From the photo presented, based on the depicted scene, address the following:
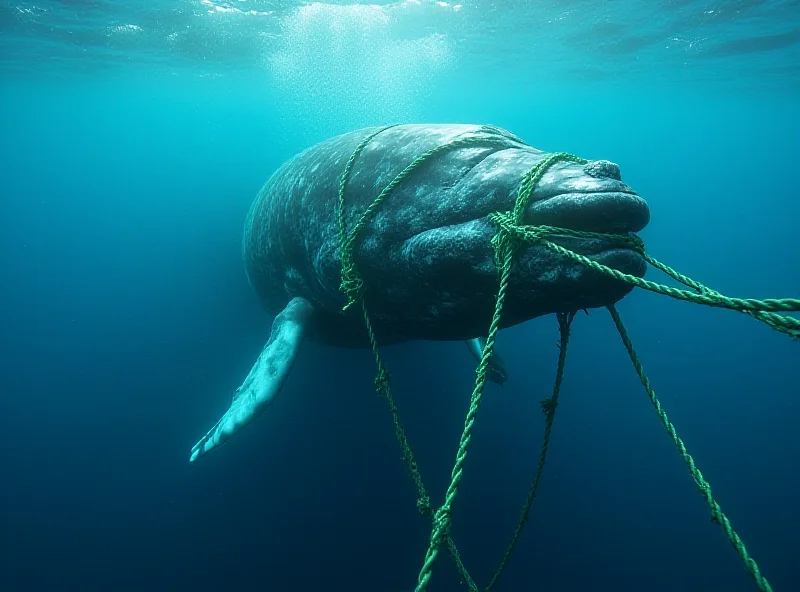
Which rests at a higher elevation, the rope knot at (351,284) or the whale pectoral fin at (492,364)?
the rope knot at (351,284)

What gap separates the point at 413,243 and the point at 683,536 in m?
15.6

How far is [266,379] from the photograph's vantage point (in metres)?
5.60

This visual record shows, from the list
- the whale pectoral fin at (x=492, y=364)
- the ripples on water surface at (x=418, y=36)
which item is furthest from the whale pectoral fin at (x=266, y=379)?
the ripples on water surface at (x=418, y=36)

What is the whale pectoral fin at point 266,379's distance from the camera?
524cm

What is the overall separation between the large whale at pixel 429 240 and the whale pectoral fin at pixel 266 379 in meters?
0.02

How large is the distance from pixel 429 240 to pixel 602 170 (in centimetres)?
143

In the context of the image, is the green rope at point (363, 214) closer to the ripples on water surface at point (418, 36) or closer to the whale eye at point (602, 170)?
the whale eye at point (602, 170)

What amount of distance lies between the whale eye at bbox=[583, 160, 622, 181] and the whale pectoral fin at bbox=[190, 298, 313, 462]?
423 centimetres

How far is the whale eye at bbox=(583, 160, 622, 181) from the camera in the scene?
3029mm

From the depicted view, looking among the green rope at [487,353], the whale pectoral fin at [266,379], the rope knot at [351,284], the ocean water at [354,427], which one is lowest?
the ocean water at [354,427]

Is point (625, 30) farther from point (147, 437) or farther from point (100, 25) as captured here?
point (147, 437)

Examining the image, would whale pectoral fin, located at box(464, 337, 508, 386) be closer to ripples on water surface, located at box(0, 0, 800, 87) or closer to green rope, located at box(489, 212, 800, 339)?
green rope, located at box(489, 212, 800, 339)

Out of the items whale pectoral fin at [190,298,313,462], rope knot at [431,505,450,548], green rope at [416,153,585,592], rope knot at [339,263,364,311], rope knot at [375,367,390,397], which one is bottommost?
whale pectoral fin at [190,298,313,462]

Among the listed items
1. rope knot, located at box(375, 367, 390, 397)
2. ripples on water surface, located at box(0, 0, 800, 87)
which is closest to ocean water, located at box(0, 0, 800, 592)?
ripples on water surface, located at box(0, 0, 800, 87)
